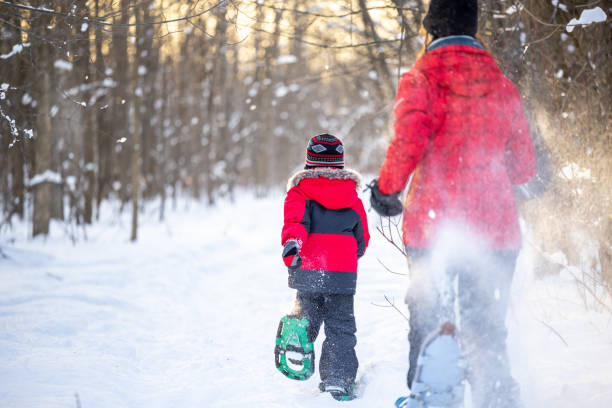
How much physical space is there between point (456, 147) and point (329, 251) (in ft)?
3.65

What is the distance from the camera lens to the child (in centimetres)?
280

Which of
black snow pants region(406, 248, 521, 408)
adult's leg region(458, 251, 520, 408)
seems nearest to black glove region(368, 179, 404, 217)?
black snow pants region(406, 248, 521, 408)

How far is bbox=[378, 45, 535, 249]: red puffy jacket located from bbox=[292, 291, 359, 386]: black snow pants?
998mm

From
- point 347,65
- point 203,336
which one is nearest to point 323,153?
point 203,336

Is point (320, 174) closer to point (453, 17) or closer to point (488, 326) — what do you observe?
point (453, 17)

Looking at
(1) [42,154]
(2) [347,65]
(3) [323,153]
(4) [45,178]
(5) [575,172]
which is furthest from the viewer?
(4) [45,178]

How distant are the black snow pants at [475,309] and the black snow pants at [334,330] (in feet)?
2.58

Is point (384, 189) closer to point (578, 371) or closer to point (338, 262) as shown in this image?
point (338, 262)

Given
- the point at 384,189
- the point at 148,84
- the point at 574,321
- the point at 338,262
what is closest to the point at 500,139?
the point at 384,189

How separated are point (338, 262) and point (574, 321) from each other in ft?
5.72

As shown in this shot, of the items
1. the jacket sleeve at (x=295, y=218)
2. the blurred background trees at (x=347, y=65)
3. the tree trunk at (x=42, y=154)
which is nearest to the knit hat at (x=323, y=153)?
the jacket sleeve at (x=295, y=218)

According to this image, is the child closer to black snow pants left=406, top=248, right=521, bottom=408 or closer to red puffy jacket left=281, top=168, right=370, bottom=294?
red puffy jacket left=281, top=168, right=370, bottom=294

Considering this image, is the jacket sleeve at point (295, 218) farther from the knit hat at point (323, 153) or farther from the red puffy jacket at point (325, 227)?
the knit hat at point (323, 153)

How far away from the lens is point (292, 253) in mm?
2604
